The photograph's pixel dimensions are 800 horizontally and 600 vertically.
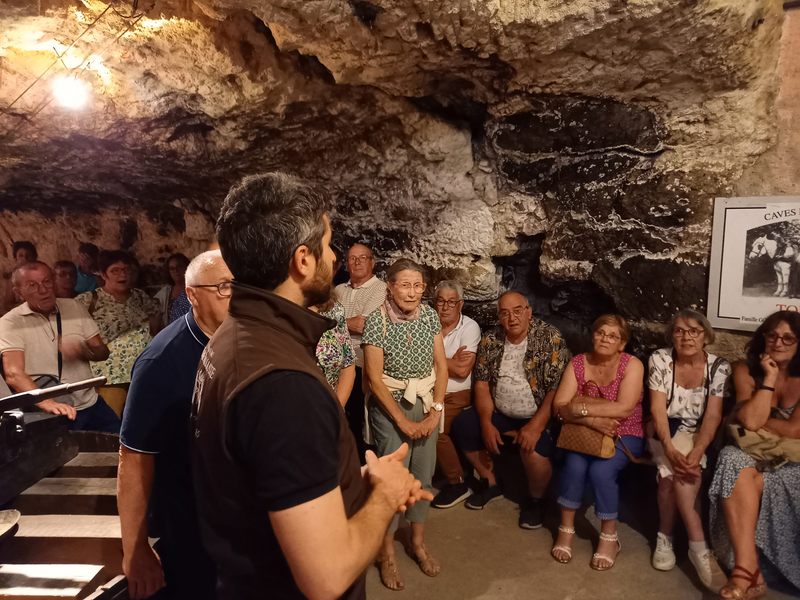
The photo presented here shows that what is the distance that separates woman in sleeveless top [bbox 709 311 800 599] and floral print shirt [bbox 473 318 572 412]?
100 centimetres

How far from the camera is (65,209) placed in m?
5.69

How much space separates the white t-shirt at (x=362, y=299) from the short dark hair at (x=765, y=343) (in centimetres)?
232

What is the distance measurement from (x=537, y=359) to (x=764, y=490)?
136 cm

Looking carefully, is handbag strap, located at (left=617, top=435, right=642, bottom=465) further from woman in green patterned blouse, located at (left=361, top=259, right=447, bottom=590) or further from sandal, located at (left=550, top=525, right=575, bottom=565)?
woman in green patterned blouse, located at (left=361, top=259, right=447, bottom=590)

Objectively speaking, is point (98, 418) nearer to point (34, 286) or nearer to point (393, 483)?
point (34, 286)

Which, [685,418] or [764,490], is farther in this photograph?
[685,418]

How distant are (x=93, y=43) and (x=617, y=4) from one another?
109 inches

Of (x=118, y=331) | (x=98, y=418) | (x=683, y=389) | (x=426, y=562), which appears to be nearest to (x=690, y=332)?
(x=683, y=389)

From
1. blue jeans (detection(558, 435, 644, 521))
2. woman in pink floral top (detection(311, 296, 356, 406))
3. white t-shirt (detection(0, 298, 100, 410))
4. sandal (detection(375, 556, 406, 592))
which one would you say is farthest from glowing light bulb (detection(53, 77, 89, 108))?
blue jeans (detection(558, 435, 644, 521))

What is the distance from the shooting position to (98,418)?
3188 millimetres

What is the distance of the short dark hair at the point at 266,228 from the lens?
1065mm

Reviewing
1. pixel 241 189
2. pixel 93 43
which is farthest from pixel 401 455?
pixel 93 43

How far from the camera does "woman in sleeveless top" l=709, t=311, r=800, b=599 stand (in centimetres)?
252

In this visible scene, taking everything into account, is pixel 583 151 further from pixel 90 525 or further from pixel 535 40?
pixel 90 525
